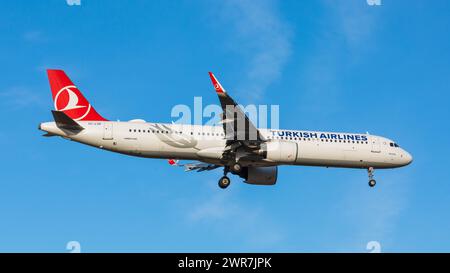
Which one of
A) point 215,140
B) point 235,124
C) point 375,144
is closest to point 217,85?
point 235,124

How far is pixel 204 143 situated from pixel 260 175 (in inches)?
241

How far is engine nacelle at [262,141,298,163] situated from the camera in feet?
130

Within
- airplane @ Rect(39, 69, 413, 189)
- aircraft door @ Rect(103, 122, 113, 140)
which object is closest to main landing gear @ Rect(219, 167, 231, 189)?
airplane @ Rect(39, 69, 413, 189)

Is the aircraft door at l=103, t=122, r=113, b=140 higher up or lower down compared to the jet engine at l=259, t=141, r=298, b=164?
higher up

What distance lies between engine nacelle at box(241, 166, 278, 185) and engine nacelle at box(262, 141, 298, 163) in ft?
15.6

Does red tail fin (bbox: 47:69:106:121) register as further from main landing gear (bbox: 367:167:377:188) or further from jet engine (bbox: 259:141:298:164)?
main landing gear (bbox: 367:167:377:188)

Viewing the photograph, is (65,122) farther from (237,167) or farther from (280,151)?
(280,151)

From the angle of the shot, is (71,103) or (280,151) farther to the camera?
(71,103)

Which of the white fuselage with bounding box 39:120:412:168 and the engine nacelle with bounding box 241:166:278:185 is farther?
the engine nacelle with bounding box 241:166:278:185

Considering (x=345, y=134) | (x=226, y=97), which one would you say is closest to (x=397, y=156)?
(x=345, y=134)

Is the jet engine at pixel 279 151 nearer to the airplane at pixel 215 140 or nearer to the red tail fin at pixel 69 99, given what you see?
the airplane at pixel 215 140

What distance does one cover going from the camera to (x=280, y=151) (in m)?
39.7

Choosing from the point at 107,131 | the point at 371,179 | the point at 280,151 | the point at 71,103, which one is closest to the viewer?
the point at 107,131
